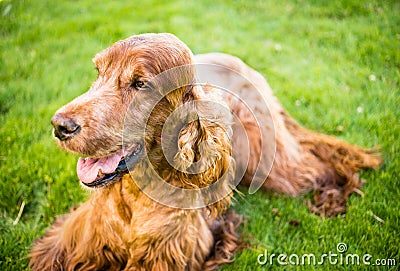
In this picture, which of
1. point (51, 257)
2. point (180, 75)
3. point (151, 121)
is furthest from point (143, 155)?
point (51, 257)

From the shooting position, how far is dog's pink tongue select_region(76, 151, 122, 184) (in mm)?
2307

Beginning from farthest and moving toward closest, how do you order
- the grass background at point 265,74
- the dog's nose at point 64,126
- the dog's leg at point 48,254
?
the grass background at point 265,74
the dog's leg at point 48,254
the dog's nose at point 64,126

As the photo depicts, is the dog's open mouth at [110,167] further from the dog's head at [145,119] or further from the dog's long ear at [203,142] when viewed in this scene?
the dog's long ear at [203,142]

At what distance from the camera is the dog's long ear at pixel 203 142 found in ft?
7.71

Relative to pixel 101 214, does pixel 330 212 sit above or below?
below

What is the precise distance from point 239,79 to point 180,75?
3.93 ft

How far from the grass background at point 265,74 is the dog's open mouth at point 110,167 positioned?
1.15 m

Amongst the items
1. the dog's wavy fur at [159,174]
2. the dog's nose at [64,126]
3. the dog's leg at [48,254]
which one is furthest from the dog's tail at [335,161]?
the dog's nose at [64,126]

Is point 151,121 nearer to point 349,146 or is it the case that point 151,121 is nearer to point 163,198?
point 163,198

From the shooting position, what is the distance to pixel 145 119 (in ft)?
7.45

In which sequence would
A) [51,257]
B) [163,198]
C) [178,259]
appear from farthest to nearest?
1. [51,257]
2. [178,259]
3. [163,198]

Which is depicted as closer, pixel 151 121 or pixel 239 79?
pixel 151 121

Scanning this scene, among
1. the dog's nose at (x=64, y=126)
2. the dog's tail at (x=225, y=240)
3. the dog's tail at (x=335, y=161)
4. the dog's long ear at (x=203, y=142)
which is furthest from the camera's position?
the dog's tail at (x=335, y=161)

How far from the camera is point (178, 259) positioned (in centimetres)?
269
